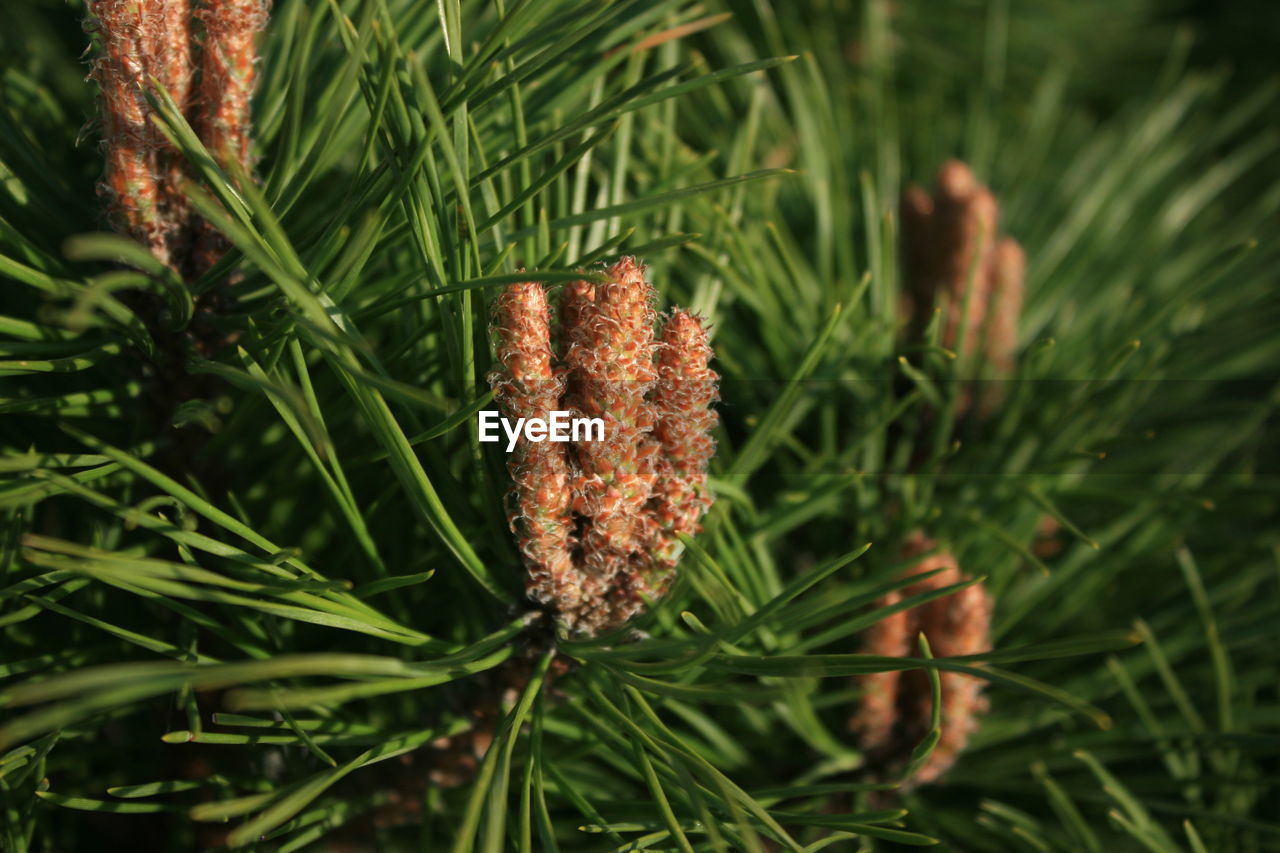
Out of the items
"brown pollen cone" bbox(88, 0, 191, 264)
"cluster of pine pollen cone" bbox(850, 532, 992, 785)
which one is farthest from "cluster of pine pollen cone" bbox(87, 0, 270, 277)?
"cluster of pine pollen cone" bbox(850, 532, 992, 785)

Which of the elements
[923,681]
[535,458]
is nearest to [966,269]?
[923,681]

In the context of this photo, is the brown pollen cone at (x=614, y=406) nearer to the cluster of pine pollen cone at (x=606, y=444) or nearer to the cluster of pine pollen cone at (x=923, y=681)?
the cluster of pine pollen cone at (x=606, y=444)

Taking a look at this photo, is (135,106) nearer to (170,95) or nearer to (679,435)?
(170,95)

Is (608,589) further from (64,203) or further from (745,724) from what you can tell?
(64,203)

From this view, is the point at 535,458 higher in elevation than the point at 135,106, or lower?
lower

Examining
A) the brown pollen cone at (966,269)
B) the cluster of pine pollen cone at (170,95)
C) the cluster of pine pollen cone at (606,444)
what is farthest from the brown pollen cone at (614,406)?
the brown pollen cone at (966,269)
